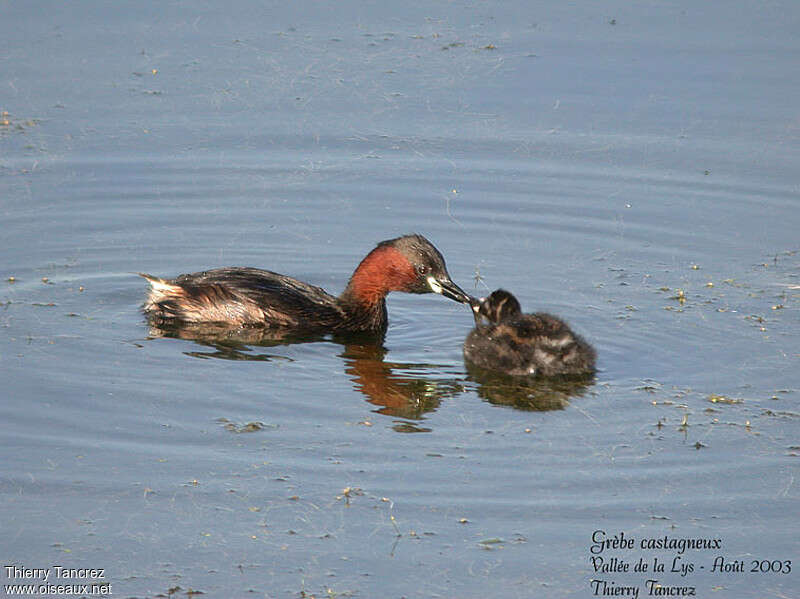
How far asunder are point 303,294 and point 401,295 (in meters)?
1.35

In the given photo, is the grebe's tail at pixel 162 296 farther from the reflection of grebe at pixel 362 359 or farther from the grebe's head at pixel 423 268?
the grebe's head at pixel 423 268

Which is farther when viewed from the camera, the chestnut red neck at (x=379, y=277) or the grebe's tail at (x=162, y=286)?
the chestnut red neck at (x=379, y=277)

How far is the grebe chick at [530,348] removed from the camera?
31.5 ft

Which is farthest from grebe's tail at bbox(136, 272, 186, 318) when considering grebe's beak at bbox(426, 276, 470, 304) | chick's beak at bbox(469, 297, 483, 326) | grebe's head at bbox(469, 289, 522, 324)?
grebe's head at bbox(469, 289, 522, 324)

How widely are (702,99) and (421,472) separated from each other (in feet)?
24.3

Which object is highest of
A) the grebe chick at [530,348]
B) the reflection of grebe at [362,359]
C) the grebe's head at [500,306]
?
the grebe's head at [500,306]

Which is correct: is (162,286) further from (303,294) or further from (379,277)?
(379,277)

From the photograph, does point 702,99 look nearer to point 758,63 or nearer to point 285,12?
point 758,63

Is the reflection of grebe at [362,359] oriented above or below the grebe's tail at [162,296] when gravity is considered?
below

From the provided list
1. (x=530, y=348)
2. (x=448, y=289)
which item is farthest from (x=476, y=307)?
(x=530, y=348)

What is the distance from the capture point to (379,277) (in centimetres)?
1076

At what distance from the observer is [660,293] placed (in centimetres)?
1102

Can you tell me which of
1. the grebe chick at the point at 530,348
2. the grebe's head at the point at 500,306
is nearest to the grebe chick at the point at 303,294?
the grebe's head at the point at 500,306

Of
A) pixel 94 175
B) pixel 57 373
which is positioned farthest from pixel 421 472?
pixel 94 175
